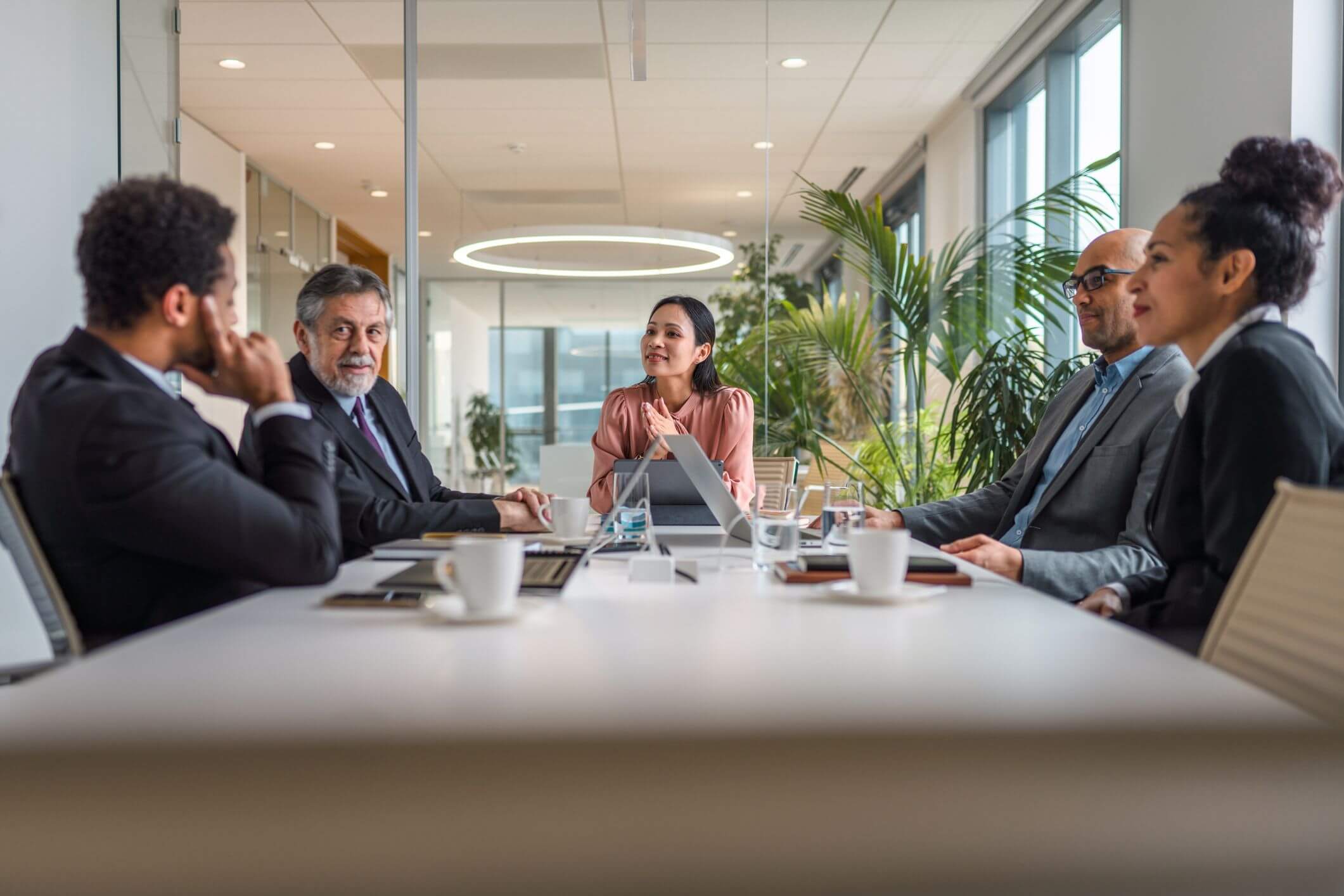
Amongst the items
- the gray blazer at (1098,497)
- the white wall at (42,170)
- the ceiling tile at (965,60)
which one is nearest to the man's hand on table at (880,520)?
the gray blazer at (1098,497)

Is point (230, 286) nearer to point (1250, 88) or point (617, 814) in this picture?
point (617, 814)

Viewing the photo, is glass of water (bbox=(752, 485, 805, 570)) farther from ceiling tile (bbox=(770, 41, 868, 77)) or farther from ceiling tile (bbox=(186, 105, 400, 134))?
ceiling tile (bbox=(186, 105, 400, 134))

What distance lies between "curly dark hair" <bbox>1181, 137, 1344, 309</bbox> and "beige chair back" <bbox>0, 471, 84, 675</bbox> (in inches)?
75.2

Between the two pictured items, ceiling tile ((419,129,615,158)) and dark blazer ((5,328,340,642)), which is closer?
dark blazer ((5,328,340,642))

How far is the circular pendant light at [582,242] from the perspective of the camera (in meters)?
4.91

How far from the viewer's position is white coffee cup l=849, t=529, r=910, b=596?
4.57 ft

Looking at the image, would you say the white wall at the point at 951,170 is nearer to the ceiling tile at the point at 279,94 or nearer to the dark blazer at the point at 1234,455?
the ceiling tile at the point at 279,94

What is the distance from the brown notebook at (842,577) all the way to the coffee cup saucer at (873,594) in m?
0.04

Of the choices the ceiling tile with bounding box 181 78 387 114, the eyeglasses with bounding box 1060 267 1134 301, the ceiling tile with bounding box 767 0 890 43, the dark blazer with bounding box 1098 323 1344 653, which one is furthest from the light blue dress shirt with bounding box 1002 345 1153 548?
the ceiling tile with bounding box 181 78 387 114

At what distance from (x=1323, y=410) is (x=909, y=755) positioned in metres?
1.15

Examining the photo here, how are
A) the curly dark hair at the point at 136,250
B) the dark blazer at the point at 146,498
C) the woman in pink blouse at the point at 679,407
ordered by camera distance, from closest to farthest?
the dark blazer at the point at 146,498 < the curly dark hair at the point at 136,250 < the woman in pink blouse at the point at 679,407

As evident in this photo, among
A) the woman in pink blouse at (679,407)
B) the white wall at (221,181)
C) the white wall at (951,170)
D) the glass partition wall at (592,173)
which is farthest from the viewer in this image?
the white wall at (951,170)

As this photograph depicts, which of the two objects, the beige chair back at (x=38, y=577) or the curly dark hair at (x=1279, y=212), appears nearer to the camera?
the beige chair back at (x=38, y=577)

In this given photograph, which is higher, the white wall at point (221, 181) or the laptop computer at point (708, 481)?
the white wall at point (221, 181)
